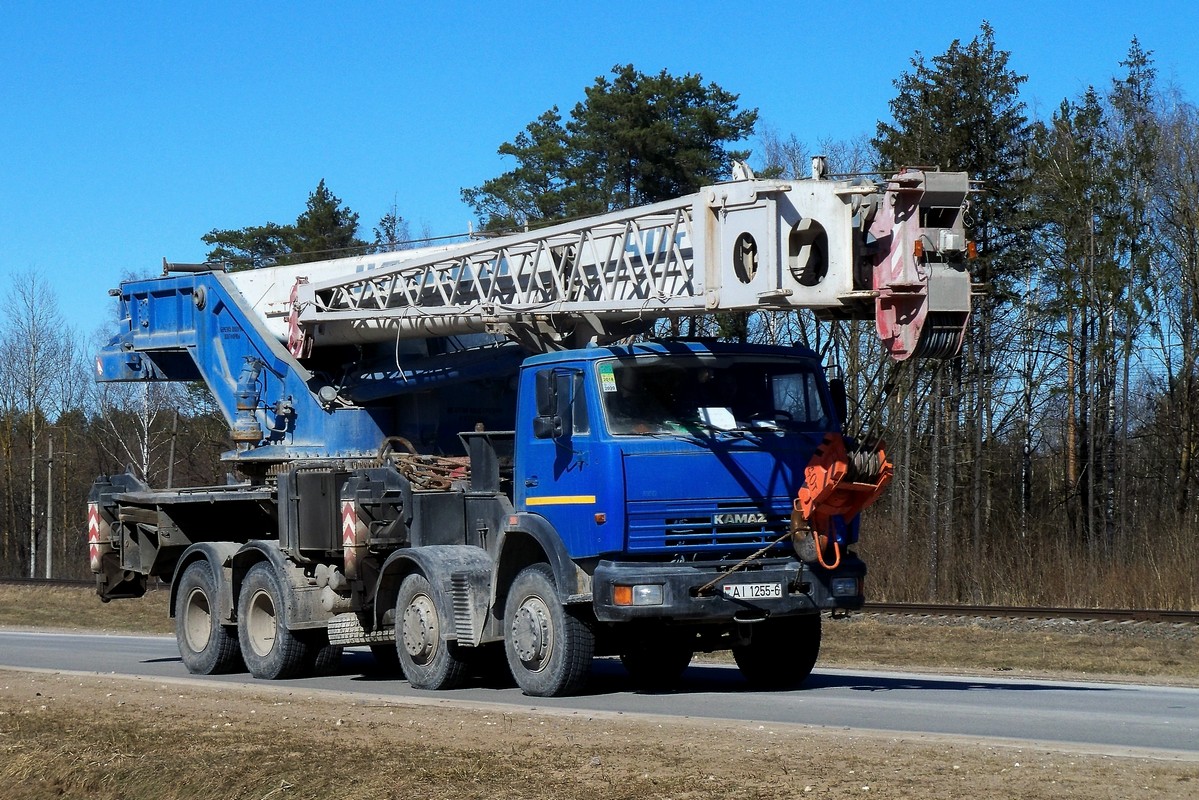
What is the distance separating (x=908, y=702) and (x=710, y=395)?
9.87ft

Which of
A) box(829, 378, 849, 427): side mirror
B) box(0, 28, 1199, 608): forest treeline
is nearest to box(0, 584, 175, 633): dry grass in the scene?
box(0, 28, 1199, 608): forest treeline

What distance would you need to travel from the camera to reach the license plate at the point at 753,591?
12422mm

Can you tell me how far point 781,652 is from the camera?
1405 centimetres

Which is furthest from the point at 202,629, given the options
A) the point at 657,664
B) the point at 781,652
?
the point at 781,652

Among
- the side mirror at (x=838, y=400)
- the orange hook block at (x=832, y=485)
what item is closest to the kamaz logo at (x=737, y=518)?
the orange hook block at (x=832, y=485)

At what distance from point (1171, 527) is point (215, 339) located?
73.1ft

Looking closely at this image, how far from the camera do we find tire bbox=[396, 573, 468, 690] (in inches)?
566

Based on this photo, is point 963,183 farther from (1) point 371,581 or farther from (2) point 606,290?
(1) point 371,581

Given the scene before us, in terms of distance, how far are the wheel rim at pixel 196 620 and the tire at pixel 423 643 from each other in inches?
153

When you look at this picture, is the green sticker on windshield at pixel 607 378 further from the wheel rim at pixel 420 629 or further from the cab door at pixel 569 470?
the wheel rim at pixel 420 629

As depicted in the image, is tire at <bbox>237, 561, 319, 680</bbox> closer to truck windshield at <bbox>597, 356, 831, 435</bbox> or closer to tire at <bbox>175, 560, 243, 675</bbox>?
tire at <bbox>175, 560, 243, 675</bbox>

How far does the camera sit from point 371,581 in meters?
15.5

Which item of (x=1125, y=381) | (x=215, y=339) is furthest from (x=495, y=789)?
(x=1125, y=381)

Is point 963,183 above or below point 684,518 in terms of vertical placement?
above
